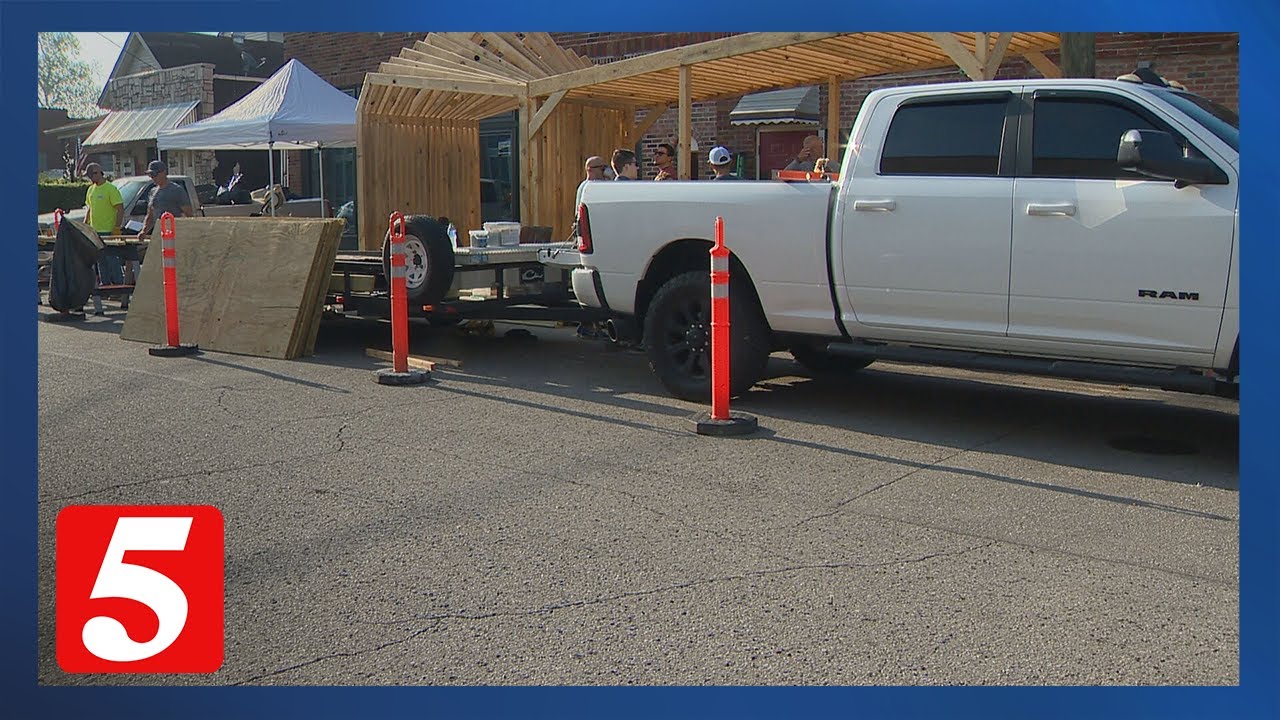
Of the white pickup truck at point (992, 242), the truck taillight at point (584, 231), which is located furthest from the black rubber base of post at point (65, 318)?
the white pickup truck at point (992, 242)

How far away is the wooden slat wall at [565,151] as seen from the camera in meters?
13.9

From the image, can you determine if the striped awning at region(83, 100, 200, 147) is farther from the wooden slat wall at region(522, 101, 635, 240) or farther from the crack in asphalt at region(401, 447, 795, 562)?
the crack in asphalt at region(401, 447, 795, 562)

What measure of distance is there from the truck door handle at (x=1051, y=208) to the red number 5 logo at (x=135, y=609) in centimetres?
471

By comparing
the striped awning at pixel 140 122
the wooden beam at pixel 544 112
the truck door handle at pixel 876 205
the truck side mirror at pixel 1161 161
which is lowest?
the truck door handle at pixel 876 205

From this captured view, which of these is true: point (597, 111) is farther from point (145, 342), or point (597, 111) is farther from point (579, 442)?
point (579, 442)

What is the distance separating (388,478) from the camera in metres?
6.44

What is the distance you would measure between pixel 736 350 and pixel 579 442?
4.70 ft

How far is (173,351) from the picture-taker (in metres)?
11.0

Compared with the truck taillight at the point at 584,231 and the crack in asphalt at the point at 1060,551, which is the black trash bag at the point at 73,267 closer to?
the truck taillight at the point at 584,231

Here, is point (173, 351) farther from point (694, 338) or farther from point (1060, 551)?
point (1060, 551)

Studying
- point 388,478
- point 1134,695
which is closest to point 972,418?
point 388,478

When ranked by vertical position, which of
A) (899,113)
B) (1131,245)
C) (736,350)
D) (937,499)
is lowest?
(937,499)

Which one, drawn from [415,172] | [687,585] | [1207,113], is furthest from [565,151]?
[687,585]

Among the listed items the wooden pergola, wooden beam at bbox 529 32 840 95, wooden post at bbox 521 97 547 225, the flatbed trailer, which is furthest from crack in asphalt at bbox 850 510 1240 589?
wooden post at bbox 521 97 547 225
